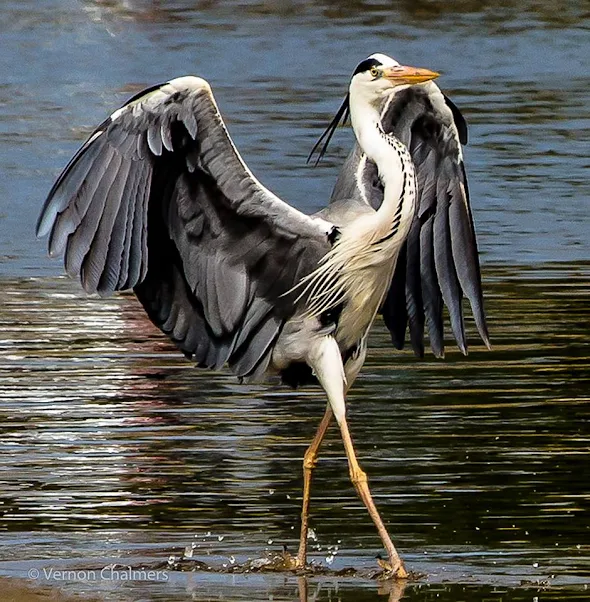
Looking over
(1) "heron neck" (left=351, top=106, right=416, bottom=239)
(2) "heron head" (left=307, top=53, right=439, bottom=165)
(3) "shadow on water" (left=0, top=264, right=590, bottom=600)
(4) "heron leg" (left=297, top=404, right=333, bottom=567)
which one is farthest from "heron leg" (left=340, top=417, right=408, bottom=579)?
(2) "heron head" (left=307, top=53, right=439, bottom=165)

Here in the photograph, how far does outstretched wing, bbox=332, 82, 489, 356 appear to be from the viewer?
844 centimetres

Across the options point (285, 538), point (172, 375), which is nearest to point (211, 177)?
point (285, 538)

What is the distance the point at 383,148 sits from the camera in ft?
26.1

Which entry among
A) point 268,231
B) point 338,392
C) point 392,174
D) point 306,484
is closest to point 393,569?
point 306,484

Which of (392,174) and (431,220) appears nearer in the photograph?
(392,174)

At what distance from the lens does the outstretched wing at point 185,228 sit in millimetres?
7574

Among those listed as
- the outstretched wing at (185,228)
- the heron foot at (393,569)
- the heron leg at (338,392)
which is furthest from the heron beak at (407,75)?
the heron foot at (393,569)

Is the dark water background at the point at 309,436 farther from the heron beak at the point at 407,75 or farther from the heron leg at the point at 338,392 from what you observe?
the heron beak at the point at 407,75

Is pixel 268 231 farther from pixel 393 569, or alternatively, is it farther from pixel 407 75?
pixel 393 569

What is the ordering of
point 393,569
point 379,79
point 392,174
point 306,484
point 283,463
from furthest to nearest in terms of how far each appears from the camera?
point 283,463 < point 379,79 < point 392,174 < point 306,484 < point 393,569

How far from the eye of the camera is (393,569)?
7.10 metres

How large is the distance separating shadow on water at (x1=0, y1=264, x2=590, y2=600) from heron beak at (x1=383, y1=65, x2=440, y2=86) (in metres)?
1.69

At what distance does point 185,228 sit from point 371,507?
1.42 m

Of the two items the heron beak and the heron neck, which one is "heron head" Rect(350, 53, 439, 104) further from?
the heron neck
